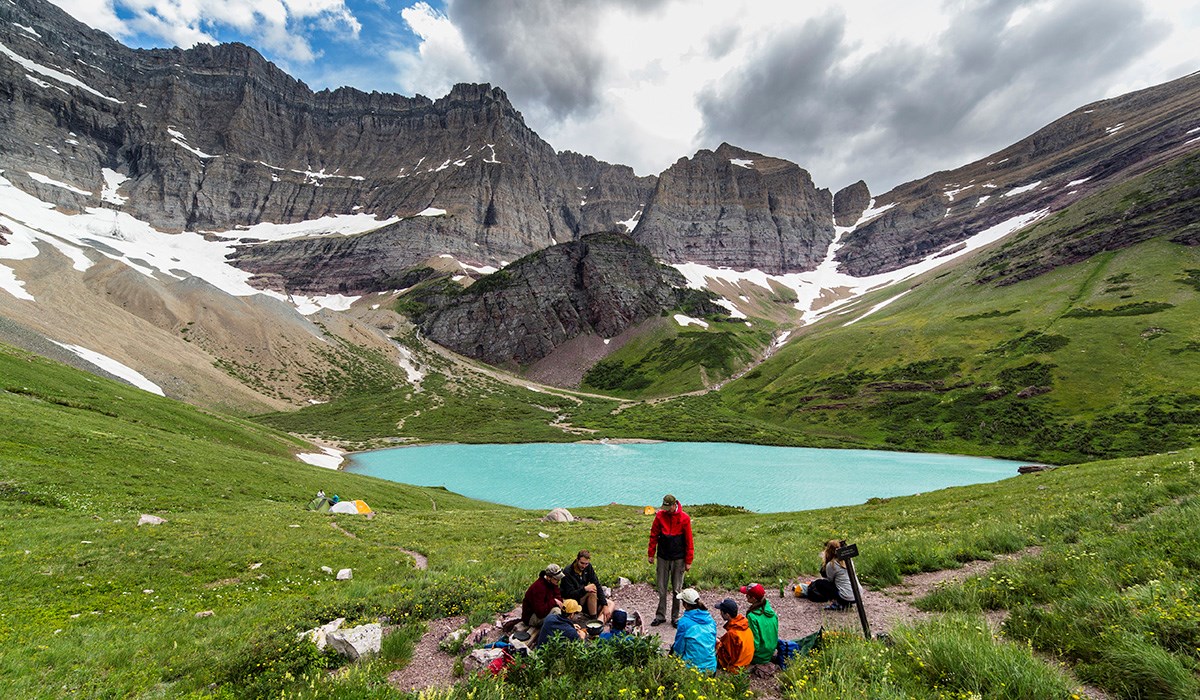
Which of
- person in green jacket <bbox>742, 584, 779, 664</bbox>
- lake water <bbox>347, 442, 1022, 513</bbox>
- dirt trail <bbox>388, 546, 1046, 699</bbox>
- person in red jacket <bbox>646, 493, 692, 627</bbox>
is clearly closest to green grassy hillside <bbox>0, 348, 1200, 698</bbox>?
dirt trail <bbox>388, 546, 1046, 699</bbox>

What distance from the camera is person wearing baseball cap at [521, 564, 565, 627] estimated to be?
10.4 m

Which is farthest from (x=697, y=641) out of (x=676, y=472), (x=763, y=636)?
(x=676, y=472)

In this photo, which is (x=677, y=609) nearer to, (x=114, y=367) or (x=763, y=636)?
(x=763, y=636)

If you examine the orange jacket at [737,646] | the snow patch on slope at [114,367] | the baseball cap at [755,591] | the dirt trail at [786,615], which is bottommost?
the dirt trail at [786,615]

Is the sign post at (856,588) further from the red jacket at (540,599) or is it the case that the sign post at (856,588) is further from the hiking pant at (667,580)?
the red jacket at (540,599)

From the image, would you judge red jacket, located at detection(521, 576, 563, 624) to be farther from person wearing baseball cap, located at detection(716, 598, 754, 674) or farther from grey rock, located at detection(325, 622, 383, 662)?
person wearing baseball cap, located at detection(716, 598, 754, 674)

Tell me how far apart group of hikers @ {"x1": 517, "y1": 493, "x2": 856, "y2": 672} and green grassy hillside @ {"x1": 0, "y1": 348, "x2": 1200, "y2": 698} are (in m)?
0.97

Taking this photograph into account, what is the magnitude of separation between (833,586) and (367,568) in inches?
672

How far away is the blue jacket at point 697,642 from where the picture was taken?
8.16m

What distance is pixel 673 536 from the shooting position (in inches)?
459

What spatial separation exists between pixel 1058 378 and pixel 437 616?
134 metres

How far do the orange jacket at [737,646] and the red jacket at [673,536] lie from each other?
3.11 meters

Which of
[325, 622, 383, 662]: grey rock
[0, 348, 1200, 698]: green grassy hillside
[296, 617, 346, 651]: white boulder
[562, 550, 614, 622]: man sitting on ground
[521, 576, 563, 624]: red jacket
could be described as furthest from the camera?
[562, 550, 614, 622]: man sitting on ground

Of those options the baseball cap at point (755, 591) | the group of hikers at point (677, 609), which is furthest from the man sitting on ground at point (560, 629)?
the baseball cap at point (755, 591)
